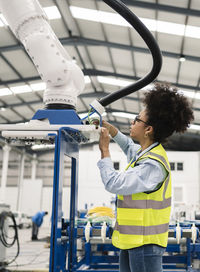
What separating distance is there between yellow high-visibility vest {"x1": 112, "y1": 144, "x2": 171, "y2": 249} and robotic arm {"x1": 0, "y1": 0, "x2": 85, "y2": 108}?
0.61 meters

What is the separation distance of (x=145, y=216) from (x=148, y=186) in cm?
13

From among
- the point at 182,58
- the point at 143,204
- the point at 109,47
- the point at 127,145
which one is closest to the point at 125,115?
the point at 109,47

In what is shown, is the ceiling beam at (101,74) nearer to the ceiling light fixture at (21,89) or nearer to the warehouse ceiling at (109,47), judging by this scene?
the warehouse ceiling at (109,47)

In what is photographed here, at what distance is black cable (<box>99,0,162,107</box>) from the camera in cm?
158

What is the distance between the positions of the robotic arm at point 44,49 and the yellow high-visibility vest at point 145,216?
61 cm

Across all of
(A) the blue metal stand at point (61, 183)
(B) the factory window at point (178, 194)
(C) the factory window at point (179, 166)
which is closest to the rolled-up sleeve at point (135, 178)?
(A) the blue metal stand at point (61, 183)

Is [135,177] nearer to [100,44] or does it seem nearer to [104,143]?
[104,143]

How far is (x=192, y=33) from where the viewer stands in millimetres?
6426

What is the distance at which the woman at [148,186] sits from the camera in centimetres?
121

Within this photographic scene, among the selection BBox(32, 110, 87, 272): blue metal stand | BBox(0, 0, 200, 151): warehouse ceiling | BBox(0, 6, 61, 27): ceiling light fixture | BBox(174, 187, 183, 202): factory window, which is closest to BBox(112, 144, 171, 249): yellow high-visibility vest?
BBox(32, 110, 87, 272): blue metal stand

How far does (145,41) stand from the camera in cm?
169

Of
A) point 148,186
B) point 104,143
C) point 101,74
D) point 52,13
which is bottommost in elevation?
point 148,186

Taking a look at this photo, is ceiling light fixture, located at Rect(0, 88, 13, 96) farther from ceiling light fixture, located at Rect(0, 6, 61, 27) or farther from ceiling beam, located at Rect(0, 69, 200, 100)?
ceiling light fixture, located at Rect(0, 6, 61, 27)

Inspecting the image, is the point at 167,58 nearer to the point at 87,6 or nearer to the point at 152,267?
the point at 87,6
